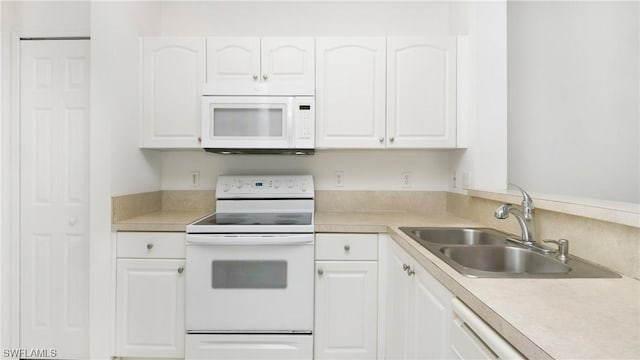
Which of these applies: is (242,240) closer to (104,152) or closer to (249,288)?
(249,288)

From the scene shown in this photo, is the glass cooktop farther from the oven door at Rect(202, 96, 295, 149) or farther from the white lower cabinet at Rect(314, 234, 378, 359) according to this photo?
the oven door at Rect(202, 96, 295, 149)

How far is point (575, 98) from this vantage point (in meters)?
2.13

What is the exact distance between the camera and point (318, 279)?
5.94 ft

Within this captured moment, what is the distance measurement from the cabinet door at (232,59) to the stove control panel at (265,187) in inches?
26.5

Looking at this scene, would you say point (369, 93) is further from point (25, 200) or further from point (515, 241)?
point (25, 200)

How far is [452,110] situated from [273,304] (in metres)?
1.62

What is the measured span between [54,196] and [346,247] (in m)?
1.84

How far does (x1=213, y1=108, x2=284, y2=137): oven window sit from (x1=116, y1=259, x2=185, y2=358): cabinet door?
0.84m

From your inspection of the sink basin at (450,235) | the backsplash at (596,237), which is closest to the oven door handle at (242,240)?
the sink basin at (450,235)

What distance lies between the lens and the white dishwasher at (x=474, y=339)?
0.63m

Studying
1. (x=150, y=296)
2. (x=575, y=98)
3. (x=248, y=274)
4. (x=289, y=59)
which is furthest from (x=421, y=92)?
(x=150, y=296)

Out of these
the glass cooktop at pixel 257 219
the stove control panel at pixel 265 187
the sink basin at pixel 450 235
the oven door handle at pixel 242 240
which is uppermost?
the stove control panel at pixel 265 187

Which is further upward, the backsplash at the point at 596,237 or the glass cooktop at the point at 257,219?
the backsplash at the point at 596,237

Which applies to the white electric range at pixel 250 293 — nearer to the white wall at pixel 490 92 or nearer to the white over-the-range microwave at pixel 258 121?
the white over-the-range microwave at pixel 258 121
